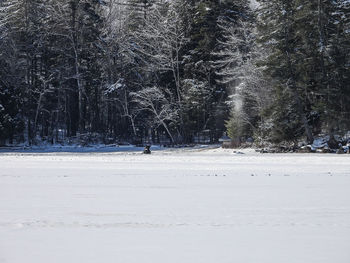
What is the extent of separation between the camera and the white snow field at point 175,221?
676 centimetres

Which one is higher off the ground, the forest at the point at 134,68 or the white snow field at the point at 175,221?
the forest at the point at 134,68

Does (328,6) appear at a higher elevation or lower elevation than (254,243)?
higher

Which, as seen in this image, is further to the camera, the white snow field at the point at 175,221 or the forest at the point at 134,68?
the forest at the point at 134,68

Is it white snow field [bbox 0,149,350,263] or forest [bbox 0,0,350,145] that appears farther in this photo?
forest [bbox 0,0,350,145]

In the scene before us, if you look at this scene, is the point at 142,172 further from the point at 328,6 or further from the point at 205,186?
the point at 328,6

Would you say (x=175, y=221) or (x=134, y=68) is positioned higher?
(x=134, y=68)

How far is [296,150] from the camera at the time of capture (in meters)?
32.8

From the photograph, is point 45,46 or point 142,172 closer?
point 142,172

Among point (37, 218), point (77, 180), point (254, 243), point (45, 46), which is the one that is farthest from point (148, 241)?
point (45, 46)

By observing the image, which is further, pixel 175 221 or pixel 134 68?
pixel 134 68

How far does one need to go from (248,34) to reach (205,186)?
1341 inches

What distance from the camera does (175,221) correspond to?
8906 mm

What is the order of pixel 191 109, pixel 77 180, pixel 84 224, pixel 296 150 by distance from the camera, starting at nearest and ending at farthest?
pixel 84 224, pixel 77 180, pixel 296 150, pixel 191 109

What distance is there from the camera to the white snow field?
22.2ft
